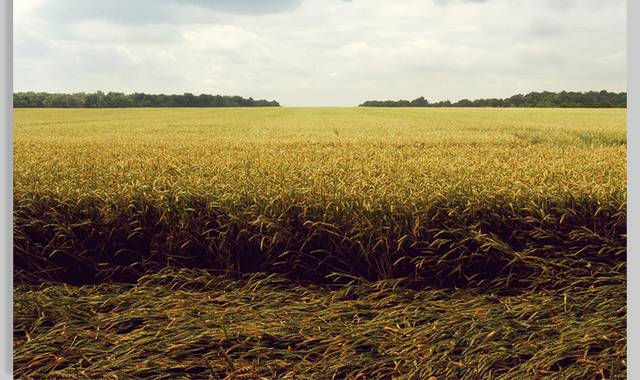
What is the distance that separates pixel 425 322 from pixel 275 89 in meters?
1.83

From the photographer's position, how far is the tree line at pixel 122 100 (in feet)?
19.2

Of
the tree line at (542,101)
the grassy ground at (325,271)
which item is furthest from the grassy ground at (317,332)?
the tree line at (542,101)

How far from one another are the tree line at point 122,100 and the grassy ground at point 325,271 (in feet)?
4.54

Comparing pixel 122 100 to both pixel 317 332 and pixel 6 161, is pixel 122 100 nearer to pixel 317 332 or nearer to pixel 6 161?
pixel 6 161

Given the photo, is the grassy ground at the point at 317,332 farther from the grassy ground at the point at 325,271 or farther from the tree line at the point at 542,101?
the tree line at the point at 542,101

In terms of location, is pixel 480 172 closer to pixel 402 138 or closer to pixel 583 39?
pixel 583 39

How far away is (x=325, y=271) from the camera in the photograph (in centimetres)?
311

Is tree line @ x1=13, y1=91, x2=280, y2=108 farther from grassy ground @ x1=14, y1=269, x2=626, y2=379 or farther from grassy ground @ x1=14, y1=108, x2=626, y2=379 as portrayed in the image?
grassy ground @ x1=14, y1=269, x2=626, y2=379

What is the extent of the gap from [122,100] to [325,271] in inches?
226

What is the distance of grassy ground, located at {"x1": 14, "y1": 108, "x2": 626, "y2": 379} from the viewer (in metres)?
2.65

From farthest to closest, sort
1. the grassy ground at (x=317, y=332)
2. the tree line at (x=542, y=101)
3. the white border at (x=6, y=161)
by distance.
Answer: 1. the tree line at (x=542, y=101)
2. the white border at (x=6, y=161)
3. the grassy ground at (x=317, y=332)
